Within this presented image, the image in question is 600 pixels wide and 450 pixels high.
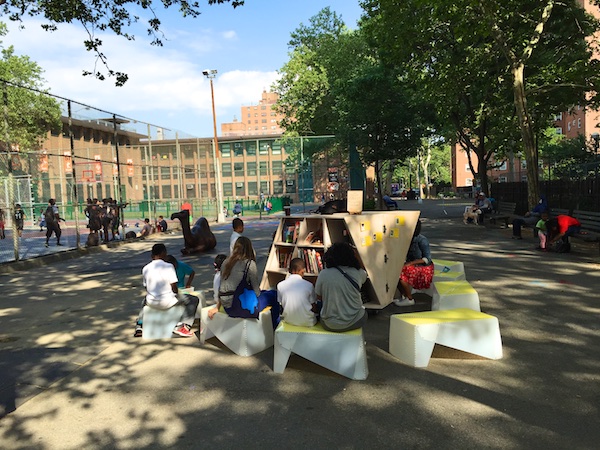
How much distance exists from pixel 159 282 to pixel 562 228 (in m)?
10.8

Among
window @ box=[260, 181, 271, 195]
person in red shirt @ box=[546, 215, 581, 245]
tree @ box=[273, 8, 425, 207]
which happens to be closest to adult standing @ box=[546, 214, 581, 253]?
person in red shirt @ box=[546, 215, 581, 245]

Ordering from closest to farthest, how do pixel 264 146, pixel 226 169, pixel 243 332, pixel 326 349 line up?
pixel 326 349
pixel 243 332
pixel 264 146
pixel 226 169

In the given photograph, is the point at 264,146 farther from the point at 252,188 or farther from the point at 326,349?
the point at 326,349

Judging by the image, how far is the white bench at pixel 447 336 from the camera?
198 inches

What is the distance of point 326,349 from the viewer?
486 centimetres

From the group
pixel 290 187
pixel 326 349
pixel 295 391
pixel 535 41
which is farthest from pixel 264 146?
pixel 295 391

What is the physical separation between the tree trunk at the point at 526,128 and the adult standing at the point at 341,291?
15.3m

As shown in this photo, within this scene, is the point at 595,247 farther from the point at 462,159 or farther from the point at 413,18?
the point at 462,159

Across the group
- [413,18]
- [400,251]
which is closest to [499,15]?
[413,18]

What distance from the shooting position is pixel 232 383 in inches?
188

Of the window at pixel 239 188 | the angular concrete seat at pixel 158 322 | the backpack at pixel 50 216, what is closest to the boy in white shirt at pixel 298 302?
the angular concrete seat at pixel 158 322

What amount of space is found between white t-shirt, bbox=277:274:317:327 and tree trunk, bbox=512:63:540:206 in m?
15.6

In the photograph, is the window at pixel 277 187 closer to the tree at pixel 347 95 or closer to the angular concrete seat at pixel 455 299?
the tree at pixel 347 95

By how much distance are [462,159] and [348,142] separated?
2425 inches
